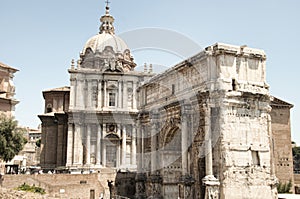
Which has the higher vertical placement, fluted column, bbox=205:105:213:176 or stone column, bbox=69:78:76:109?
stone column, bbox=69:78:76:109

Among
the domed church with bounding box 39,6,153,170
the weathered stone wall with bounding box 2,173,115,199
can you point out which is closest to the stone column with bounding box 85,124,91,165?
the domed church with bounding box 39,6,153,170

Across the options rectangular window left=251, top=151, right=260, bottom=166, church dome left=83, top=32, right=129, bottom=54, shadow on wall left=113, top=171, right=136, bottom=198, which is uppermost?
church dome left=83, top=32, right=129, bottom=54

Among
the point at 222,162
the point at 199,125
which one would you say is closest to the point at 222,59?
the point at 199,125

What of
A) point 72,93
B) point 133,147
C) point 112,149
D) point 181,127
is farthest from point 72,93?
point 181,127

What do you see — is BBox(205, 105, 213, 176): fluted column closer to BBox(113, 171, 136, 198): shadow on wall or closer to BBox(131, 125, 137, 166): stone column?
BBox(113, 171, 136, 198): shadow on wall

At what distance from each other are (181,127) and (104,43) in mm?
24808

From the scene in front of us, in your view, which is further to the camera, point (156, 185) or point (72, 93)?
point (72, 93)

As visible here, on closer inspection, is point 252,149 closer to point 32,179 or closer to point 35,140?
point 32,179

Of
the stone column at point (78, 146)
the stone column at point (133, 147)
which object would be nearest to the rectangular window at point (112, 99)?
the stone column at point (133, 147)

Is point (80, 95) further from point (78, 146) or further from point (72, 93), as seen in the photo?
point (78, 146)

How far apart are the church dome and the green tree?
1996 centimetres

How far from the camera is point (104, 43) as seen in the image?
46.3 metres

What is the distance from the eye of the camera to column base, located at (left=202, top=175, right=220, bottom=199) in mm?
20656

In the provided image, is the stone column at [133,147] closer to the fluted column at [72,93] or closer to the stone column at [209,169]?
the fluted column at [72,93]
